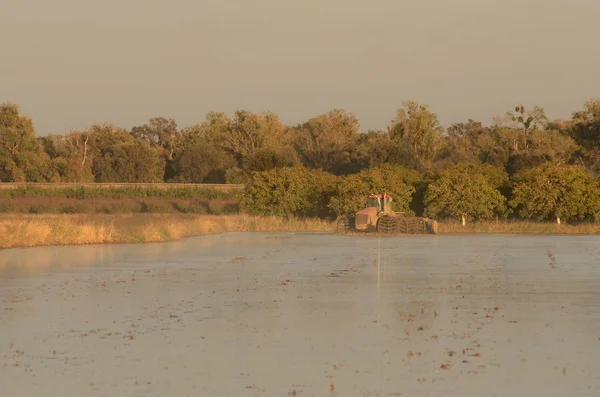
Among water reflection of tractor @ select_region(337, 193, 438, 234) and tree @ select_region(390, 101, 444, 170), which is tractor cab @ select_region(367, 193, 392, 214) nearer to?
water reflection of tractor @ select_region(337, 193, 438, 234)

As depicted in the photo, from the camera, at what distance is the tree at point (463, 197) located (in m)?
63.4

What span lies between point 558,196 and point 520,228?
4.40m

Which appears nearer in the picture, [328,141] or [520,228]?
[520,228]

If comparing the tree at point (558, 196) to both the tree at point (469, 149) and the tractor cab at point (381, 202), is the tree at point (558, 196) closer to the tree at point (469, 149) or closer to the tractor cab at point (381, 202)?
the tractor cab at point (381, 202)

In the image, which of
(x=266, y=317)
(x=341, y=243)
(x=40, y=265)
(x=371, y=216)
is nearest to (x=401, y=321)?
(x=266, y=317)

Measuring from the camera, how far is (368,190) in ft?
214

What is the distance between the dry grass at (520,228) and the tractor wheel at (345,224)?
539cm

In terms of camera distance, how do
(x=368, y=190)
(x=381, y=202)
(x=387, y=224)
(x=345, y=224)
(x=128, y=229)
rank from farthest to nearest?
(x=368, y=190), (x=345, y=224), (x=381, y=202), (x=387, y=224), (x=128, y=229)

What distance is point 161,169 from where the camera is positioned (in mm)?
133375

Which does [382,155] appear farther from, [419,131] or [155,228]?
[155,228]

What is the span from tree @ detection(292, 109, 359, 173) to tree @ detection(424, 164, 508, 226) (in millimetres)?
62751

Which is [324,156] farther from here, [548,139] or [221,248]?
[221,248]

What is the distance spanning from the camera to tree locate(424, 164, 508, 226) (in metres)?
63.4

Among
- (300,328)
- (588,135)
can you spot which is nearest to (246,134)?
(588,135)
